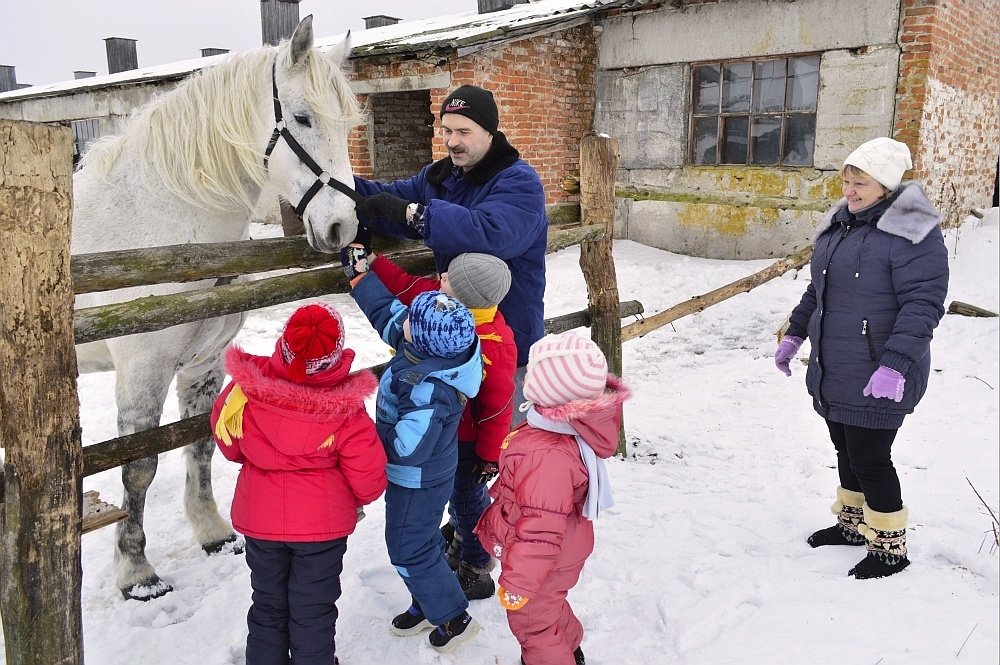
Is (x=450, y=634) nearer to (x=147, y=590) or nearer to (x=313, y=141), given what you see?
(x=147, y=590)

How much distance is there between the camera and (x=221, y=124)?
2723 millimetres

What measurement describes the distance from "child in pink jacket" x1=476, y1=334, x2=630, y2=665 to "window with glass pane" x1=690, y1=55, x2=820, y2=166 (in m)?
7.69

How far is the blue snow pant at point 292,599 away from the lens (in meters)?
2.17

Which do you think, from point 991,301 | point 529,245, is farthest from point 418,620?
point 991,301

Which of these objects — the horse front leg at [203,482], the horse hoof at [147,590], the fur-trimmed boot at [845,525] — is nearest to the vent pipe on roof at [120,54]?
the horse front leg at [203,482]

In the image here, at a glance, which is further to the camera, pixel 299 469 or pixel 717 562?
pixel 717 562

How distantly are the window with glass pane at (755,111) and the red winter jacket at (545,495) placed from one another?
7697 mm

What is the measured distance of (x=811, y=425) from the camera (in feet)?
16.0

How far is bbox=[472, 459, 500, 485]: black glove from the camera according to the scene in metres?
2.79

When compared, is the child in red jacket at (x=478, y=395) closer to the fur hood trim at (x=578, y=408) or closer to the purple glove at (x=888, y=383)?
the fur hood trim at (x=578, y=408)

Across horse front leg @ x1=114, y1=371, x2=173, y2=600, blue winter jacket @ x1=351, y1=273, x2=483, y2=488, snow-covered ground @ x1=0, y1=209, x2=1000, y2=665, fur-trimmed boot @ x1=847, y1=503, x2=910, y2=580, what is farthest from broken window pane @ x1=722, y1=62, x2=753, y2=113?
horse front leg @ x1=114, y1=371, x2=173, y2=600

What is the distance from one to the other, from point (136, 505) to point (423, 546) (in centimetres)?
154

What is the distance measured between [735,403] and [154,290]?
4.20 metres

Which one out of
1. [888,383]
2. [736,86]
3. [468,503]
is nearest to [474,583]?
[468,503]
